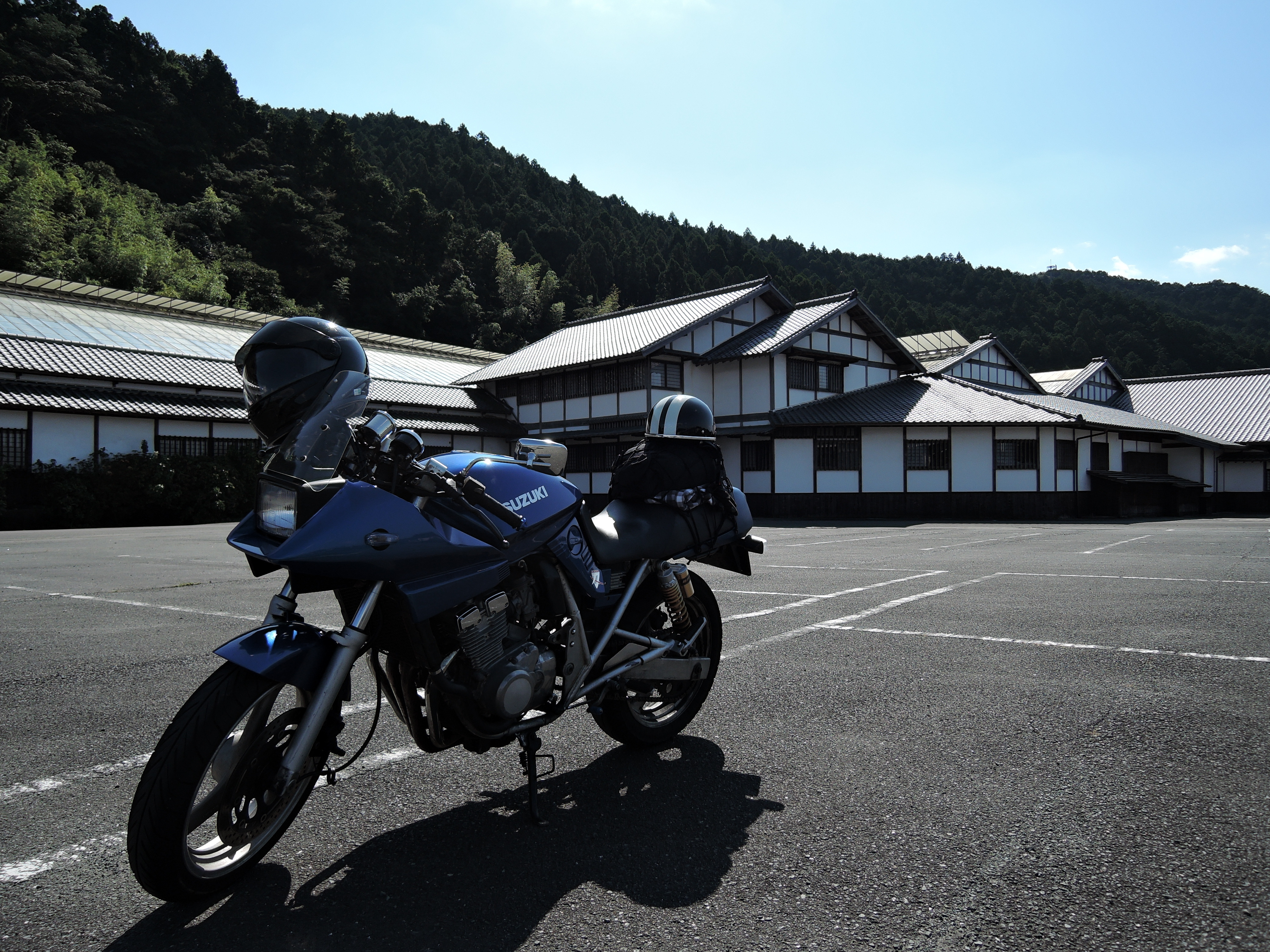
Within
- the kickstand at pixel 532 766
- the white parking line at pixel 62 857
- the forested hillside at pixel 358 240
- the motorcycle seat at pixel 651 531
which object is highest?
the forested hillside at pixel 358 240

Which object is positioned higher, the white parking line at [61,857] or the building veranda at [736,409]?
the building veranda at [736,409]

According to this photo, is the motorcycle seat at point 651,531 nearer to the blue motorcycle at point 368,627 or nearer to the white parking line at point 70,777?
the blue motorcycle at point 368,627

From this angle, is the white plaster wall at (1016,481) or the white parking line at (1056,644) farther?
the white plaster wall at (1016,481)

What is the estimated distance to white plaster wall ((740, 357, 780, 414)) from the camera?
2725 cm

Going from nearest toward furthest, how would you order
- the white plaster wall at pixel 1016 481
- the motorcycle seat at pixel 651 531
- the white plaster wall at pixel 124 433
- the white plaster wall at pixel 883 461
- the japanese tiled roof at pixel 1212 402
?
the motorcycle seat at pixel 651 531 < the white plaster wall at pixel 124 433 < the white plaster wall at pixel 1016 481 < the white plaster wall at pixel 883 461 < the japanese tiled roof at pixel 1212 402

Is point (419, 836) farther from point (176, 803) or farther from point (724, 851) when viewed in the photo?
point (724, 851)

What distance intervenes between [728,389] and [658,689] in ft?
84.0

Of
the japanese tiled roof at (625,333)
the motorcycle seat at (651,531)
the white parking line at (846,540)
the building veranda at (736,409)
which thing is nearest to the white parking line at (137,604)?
the motorcycle seat at (651,531)

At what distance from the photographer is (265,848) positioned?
222 centimetres

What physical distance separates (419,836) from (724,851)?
0.95 meters

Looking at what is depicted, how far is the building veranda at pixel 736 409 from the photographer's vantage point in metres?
24.1

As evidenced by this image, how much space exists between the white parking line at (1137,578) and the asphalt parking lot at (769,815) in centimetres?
336

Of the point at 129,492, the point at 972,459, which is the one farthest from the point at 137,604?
the point at 972,459

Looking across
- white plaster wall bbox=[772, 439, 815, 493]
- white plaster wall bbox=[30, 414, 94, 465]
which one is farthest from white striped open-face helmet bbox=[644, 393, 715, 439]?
white plaster wall bbox=[30, 414, 94, 465]
